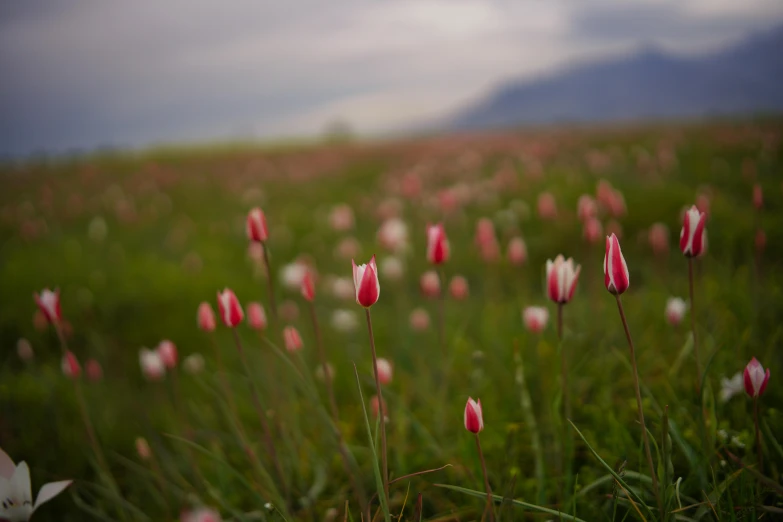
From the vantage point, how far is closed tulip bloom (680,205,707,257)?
51.7 inches

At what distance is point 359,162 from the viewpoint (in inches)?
527

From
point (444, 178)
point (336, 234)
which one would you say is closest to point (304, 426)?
point (336, 234)

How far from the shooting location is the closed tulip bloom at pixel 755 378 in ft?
4.25

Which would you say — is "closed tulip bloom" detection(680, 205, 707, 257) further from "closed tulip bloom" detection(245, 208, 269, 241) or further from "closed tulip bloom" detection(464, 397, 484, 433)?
"closed tulip bloom" detection(245, 208, 269, 241)

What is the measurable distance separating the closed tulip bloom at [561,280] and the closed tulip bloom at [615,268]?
169mm

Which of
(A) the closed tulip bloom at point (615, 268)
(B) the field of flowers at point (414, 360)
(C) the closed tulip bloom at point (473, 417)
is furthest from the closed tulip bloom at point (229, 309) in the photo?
(A) the closed tulip bloom at point (615, 268)

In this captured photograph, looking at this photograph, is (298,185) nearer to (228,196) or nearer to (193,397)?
(228,196)

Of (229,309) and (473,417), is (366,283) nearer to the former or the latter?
(473,417)

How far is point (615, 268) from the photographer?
46.0 inches

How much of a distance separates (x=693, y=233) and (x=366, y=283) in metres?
0.99

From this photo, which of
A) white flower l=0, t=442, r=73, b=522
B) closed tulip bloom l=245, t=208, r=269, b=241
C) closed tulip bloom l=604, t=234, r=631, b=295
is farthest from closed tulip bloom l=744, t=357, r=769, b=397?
white flower l=0, t=442, r=73, b=522

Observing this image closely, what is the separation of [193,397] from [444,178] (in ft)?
23.3

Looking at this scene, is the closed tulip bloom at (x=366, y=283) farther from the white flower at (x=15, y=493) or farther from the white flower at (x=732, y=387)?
the white flower at (x=732, y=387)

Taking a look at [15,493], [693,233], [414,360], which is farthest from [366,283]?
[414,360]
